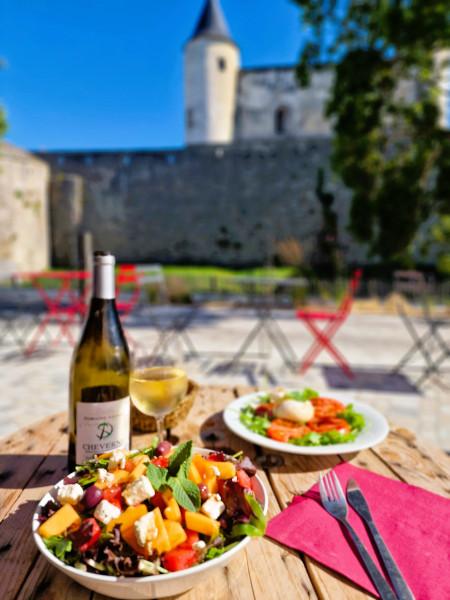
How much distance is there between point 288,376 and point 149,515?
4.55 metres

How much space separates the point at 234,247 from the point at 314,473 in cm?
2144

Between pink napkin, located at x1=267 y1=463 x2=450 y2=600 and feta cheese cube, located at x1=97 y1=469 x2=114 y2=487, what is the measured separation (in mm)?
350

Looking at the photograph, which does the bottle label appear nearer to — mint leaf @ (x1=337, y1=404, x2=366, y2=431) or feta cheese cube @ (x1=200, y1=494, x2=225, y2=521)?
feta cheese cube @ (x1=200, y1=494, x2=225, y2=521)

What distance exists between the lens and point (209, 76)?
91.9 feet

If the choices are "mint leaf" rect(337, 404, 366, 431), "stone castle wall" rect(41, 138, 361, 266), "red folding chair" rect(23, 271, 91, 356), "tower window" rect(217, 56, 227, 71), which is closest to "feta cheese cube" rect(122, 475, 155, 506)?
"mint leaf" rect(337, 404, 366, 431)

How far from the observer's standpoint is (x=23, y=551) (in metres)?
0.89

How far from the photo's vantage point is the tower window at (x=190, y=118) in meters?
28.9

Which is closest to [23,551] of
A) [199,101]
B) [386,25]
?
[386,25]

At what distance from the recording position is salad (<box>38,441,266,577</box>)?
739 mm

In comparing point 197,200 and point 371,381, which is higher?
point 197,200

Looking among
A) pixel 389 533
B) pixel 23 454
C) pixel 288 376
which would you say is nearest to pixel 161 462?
pixel 389 533

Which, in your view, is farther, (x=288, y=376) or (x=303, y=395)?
(x=288, y=376)

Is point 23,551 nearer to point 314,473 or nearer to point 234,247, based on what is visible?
point 314,473

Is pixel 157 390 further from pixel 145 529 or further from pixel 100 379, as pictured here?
pixel 145 529
